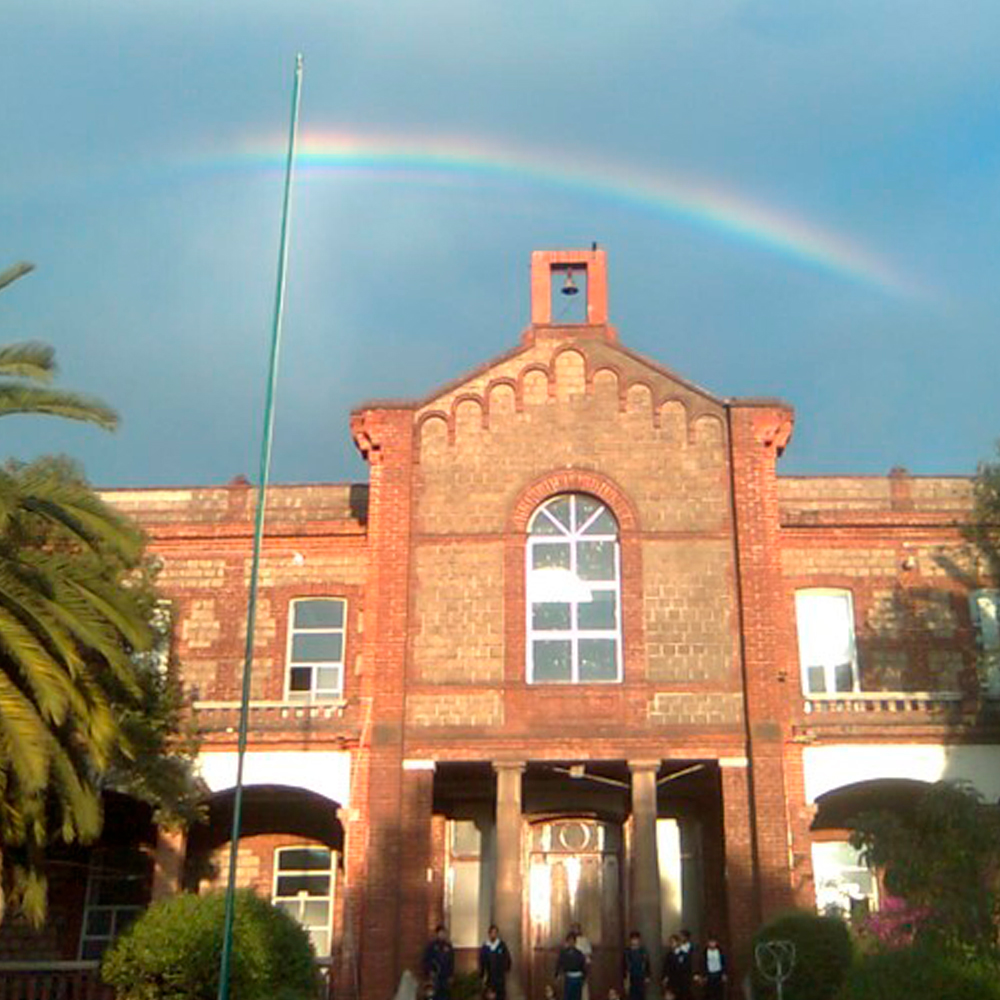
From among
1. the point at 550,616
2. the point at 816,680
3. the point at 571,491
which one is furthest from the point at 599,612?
the point at 816,680

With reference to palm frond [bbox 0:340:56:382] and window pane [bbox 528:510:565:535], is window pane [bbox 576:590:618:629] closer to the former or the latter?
window pane [bbox 528:510:565:535]

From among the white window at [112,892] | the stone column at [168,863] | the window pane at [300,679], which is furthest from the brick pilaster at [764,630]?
the white window at [112,892]

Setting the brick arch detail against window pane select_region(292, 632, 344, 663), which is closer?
the brick arch detail

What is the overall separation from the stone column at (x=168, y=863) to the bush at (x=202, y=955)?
200 inches

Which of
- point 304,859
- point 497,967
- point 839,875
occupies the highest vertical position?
point 304,859

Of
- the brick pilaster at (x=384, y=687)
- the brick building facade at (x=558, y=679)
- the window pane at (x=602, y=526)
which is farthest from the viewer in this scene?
the window pane at (x=602, y=526)

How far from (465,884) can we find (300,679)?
5121 millimetres

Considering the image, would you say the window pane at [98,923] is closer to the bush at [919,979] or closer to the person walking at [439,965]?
the person walking at [439,965]

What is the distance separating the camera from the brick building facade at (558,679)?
24.8 m

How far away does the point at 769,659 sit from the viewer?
82.7 ft

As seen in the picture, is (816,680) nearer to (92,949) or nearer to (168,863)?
(168,863)

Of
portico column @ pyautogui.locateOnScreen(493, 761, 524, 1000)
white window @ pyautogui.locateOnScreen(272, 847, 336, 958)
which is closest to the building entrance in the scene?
portico column @ pyautogui.locateOnScreen(493, 761, 524, 1000)

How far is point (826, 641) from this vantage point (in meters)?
27.9

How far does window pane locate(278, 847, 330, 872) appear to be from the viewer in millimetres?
27812
